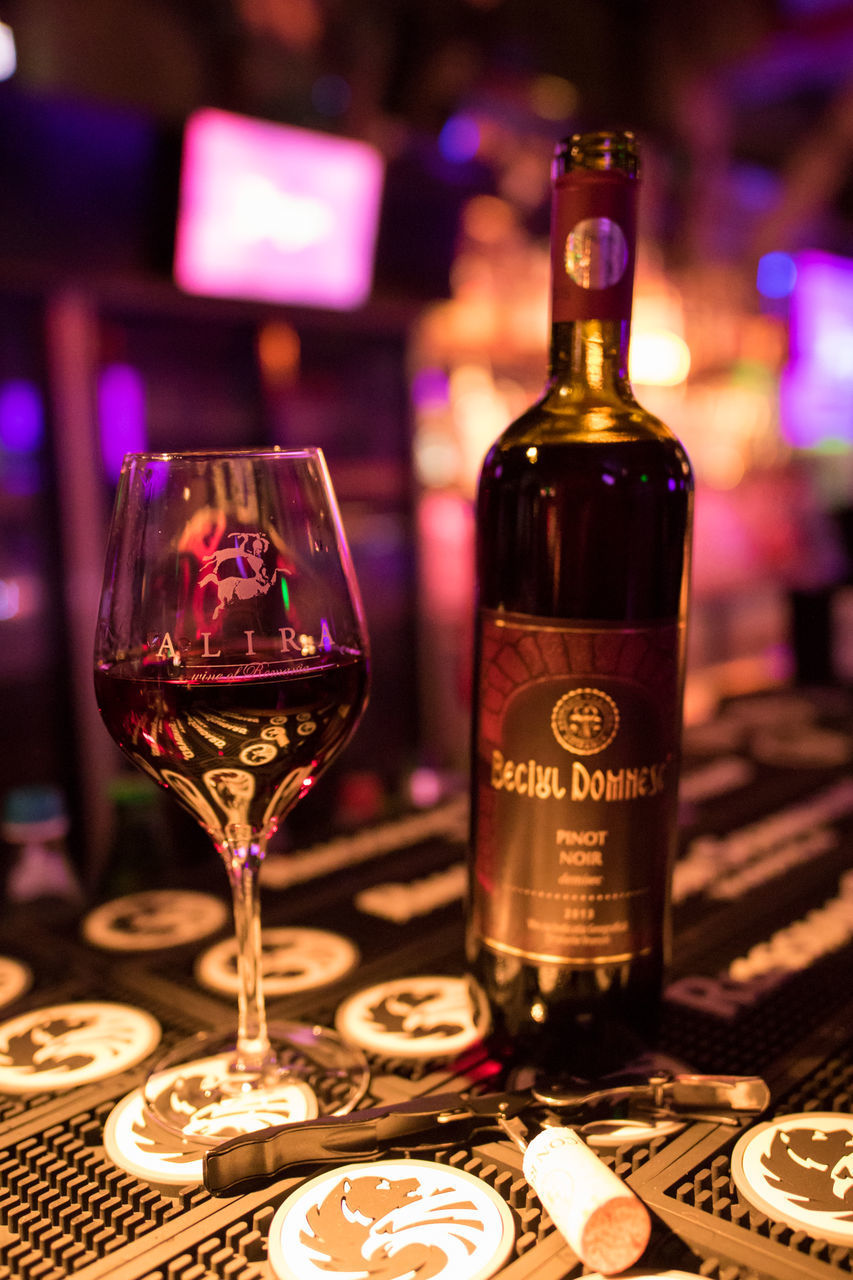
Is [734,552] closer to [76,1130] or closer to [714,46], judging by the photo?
[714,46]

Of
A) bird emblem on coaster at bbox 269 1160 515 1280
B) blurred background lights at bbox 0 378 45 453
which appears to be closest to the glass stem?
bird emblem on coaster at bbox 269 1160 515 1280

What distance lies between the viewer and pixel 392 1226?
0.44m

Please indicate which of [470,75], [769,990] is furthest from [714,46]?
[769,990]

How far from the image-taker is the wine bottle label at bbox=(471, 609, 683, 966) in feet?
1.74

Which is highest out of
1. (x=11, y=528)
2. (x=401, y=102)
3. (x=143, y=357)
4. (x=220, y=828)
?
(x=401, y=102)

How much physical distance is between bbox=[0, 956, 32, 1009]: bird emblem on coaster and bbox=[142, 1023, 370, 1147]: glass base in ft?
0.48

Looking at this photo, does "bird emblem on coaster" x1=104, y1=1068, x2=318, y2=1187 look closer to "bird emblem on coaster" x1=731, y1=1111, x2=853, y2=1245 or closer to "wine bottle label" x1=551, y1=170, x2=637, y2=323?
"bird emblem on coaster" x1=731, y1=1111, x2=853, y2=1245

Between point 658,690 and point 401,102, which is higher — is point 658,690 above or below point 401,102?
below

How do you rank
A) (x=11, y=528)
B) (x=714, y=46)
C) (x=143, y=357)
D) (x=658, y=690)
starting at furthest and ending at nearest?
1. (x=714, y=46)
2. (x=143, y=357)
3. (x=11, y=528)
4. (x=658, y=690)

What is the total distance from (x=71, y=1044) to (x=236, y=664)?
0.26 metres

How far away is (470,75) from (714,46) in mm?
1174

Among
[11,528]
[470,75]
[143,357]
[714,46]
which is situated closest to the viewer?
[11,528]

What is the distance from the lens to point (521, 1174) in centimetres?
47

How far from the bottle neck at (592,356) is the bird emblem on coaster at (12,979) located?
51cm
